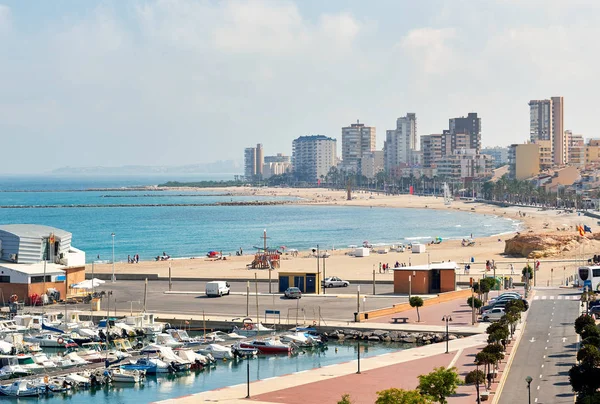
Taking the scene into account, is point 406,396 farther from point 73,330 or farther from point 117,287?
point 117,287

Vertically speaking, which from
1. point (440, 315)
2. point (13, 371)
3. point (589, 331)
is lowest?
point (13, 371)

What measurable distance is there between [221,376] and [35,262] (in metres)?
23.1

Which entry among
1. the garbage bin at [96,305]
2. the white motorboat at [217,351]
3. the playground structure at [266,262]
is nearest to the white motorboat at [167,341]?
the white motorboat at [217,351]

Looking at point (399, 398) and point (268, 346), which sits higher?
point (399, 398)

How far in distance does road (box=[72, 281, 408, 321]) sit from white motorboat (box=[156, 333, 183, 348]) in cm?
707

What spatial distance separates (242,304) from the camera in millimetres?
57844

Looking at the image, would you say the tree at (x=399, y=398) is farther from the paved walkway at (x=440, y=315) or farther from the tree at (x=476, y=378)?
the paved walkway at (x=440, y=315)

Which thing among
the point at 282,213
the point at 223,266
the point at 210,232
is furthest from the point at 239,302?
the point at 282,213

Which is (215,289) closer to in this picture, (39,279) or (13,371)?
(39,279)

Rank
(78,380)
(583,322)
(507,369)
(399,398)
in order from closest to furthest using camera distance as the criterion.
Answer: (399,398) → (507,369) → (583,322) → (78,380)

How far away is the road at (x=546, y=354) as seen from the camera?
3278 centimetres

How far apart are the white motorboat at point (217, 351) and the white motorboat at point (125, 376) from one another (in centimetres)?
469

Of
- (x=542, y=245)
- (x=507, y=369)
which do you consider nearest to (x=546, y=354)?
(x=507, y=369)

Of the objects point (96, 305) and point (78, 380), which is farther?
point (96, 305)
